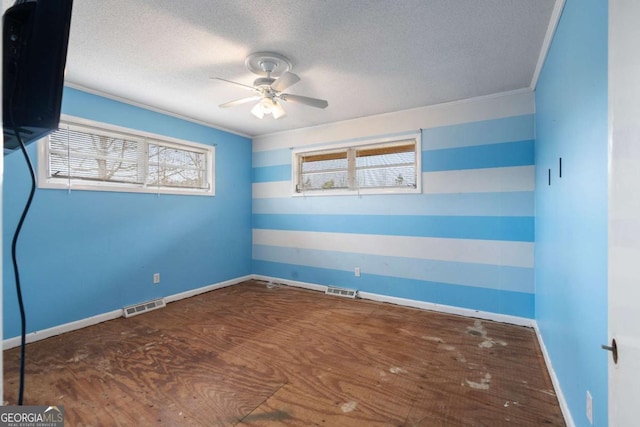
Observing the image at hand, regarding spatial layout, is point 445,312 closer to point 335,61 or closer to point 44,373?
point 335,61

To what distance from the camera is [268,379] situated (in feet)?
6.94

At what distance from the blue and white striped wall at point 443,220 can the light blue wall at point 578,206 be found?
30.0 inches

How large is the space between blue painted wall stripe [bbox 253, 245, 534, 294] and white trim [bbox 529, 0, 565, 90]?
188 cm

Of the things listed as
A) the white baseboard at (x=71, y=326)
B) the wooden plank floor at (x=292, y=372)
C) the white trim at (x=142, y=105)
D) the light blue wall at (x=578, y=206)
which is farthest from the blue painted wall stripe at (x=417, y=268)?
the white trim at (x=142, y=105)

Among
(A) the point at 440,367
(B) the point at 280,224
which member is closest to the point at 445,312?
(A) the point at 440,367

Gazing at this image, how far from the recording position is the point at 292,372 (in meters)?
2.20

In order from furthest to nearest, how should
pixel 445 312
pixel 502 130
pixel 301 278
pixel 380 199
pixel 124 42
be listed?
1. pixel 301 278
2. pixel 380 199
3. pixel 445 312
4. pixel 502 130
5. pixel 124 42

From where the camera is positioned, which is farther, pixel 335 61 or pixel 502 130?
pixel 502 130

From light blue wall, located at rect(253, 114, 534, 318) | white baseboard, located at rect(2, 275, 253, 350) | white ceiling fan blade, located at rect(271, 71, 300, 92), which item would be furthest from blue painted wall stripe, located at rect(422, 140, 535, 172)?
white baseboard, located at rect(2, 275, 253, 350)

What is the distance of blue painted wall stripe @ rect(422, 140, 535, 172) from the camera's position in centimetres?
299

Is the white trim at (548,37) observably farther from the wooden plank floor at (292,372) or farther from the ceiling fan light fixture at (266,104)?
the wooden plank floor at (292,372)

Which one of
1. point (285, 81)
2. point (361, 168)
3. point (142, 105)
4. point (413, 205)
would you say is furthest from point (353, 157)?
point (142, 105)

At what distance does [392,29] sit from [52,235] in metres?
3.45

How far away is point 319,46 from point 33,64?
1830mm
